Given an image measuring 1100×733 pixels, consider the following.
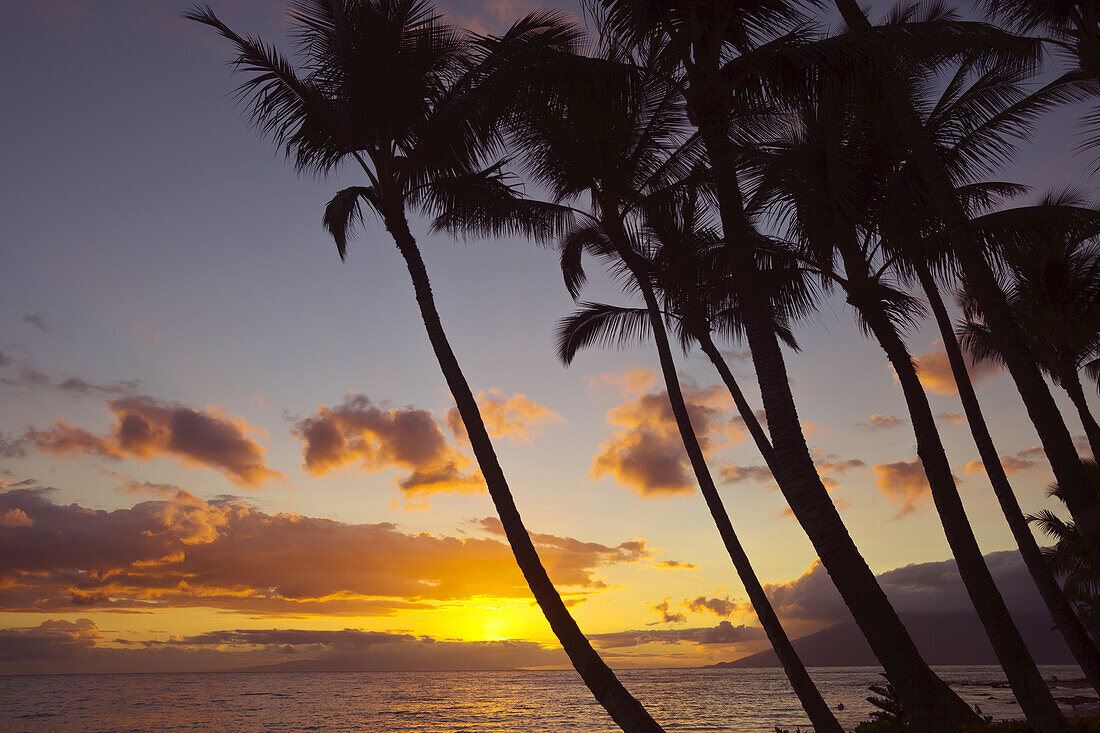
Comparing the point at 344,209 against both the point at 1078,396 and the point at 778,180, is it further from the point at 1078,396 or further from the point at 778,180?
the point at 1078,396

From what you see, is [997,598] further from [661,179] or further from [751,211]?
Answer: [661,179]

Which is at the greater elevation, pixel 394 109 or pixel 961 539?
pixel 394 109

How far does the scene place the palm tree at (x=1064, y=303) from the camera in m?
14.5

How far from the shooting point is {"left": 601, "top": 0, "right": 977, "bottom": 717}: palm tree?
596 centimetres

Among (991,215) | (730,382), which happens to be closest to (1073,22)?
(991,215)

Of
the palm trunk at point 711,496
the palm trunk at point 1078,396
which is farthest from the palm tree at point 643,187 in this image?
the palm trunk at point 1078,396

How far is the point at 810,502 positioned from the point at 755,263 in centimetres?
299

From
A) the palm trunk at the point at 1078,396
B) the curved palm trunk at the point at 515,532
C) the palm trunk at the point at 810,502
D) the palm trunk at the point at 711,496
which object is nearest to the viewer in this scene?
the palm trunk at the point at 810,502

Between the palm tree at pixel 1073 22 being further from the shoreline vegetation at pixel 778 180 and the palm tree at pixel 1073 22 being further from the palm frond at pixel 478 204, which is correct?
the palm frond at pixel 478 204

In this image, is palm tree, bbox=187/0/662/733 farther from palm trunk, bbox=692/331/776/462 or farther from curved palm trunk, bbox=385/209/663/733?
palm trunk, bbox=692/331/776/462

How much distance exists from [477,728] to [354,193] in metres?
44.5

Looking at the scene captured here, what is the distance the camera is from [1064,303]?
14898 millimetres

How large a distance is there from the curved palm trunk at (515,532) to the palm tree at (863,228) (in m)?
4.80

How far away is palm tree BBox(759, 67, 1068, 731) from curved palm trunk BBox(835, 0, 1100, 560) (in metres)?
1.41
